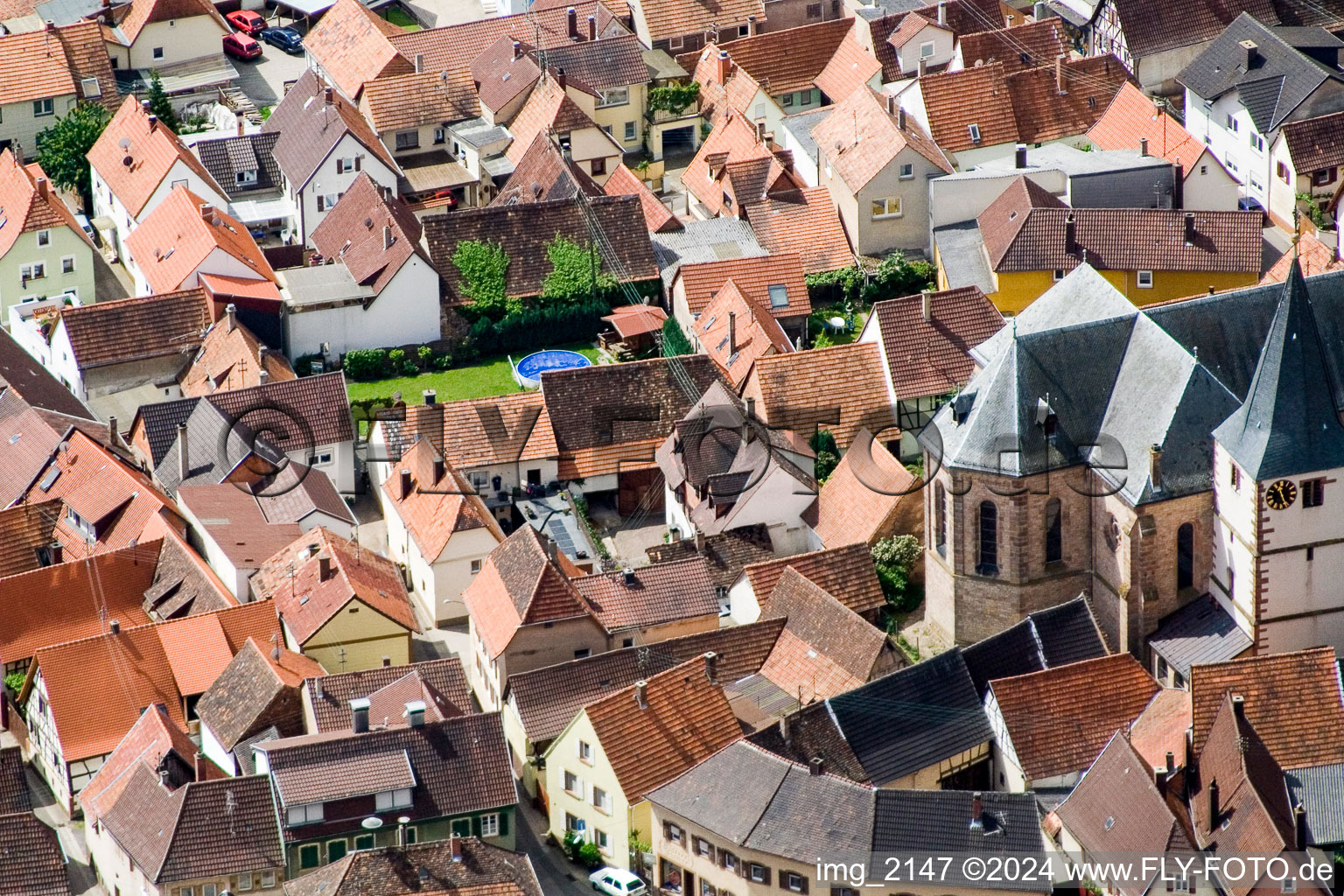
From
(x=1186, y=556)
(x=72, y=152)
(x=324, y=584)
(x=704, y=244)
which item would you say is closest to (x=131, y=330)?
(x=72, y=152)

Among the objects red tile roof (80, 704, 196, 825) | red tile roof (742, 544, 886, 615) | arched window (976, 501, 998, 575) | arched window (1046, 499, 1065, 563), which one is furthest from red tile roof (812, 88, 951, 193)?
red tile roof (80, 704, 196, 825)

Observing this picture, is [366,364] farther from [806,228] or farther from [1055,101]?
[1055,101]

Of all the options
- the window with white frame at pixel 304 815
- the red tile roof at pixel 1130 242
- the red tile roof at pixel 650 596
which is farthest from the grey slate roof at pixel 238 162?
the window with white frame at pixel 304 815

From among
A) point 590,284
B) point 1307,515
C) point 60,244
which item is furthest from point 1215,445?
point 60,244

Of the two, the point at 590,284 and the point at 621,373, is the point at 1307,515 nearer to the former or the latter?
the point at 621,373

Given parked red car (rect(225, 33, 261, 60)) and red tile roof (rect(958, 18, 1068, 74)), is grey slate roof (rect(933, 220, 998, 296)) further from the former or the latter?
parked red car (rect(225, 33, 261, 60))
